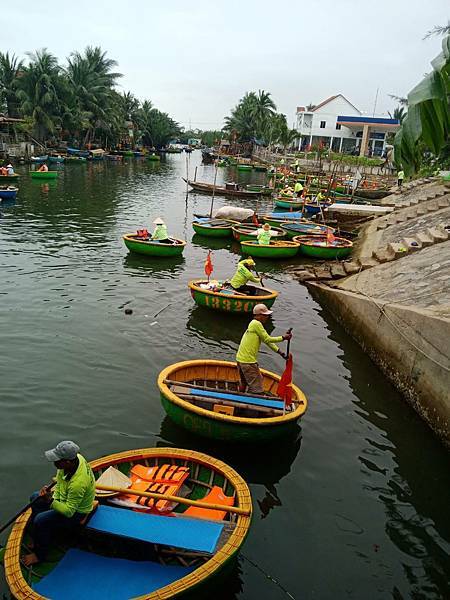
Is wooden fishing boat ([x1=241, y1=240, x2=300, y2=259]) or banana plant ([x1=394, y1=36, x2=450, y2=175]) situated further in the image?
wooden fishing boat ([x1=241, y1=240, x2=300, y2=259])

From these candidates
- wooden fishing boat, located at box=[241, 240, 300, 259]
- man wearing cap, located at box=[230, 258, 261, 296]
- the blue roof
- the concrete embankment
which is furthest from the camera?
the blue roof

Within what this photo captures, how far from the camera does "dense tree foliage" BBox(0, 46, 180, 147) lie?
191ft

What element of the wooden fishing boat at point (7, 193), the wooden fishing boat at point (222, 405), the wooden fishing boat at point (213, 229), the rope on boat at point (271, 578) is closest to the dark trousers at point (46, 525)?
the rope on boat at point (271, 578)

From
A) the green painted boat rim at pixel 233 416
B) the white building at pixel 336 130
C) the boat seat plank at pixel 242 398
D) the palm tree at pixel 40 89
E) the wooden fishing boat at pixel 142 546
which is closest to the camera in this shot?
the wooden fishing boat at pixel 142 546

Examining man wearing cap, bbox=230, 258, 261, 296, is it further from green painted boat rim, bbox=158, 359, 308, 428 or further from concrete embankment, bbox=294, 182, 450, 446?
green painted boat rim, bbox=158, 359, 308, 428

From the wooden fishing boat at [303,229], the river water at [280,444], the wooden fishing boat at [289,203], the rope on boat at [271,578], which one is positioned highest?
the wooden fishing boat at [289,203]

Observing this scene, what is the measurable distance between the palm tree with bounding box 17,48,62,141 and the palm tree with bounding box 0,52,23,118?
1.31m

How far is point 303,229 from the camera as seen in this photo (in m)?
25.7

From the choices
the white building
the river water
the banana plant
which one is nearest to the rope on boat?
the river water

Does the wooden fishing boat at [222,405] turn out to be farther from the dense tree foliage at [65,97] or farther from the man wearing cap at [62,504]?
the dense tree foliage at [65,97]

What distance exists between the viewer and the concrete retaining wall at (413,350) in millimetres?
8820

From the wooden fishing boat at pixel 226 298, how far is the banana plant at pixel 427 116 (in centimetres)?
974

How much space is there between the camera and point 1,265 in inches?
706

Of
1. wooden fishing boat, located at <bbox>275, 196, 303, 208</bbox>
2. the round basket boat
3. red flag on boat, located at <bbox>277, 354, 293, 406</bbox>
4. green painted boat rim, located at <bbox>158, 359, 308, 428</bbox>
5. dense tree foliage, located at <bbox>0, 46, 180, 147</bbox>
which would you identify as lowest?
green painted boat rim, located at <bbox>158, 359, 308, 428</bbox>
